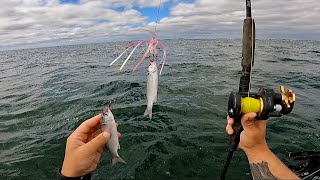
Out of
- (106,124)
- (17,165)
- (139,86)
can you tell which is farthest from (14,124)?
(106,124)

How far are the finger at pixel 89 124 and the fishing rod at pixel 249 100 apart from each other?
1.78 m

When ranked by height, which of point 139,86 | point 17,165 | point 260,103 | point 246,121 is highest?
point 260,103

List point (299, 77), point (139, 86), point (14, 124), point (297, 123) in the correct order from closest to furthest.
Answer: point (297, 123) → point (14, 124) → point (139, 86) → point (299, 77)

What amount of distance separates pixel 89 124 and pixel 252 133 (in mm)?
2169

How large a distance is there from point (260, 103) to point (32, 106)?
13.1 m

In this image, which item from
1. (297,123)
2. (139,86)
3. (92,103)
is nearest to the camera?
(297,123)

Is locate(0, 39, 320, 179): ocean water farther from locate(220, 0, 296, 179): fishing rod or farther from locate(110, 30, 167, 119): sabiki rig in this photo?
locate(220, 0, 296, 179): fishing rod

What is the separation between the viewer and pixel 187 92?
14672mm

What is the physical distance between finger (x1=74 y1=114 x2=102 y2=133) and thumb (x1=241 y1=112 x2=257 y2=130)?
1.90 meters

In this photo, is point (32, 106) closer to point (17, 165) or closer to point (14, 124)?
point (14, 124)

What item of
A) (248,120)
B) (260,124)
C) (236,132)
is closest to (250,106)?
(248,120)

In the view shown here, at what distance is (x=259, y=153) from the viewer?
12.3ft

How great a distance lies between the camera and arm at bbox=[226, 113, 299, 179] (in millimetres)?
3545

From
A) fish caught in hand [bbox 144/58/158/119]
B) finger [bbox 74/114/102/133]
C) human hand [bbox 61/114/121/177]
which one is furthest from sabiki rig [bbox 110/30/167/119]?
human hand [bbox 61/114/121/177]
